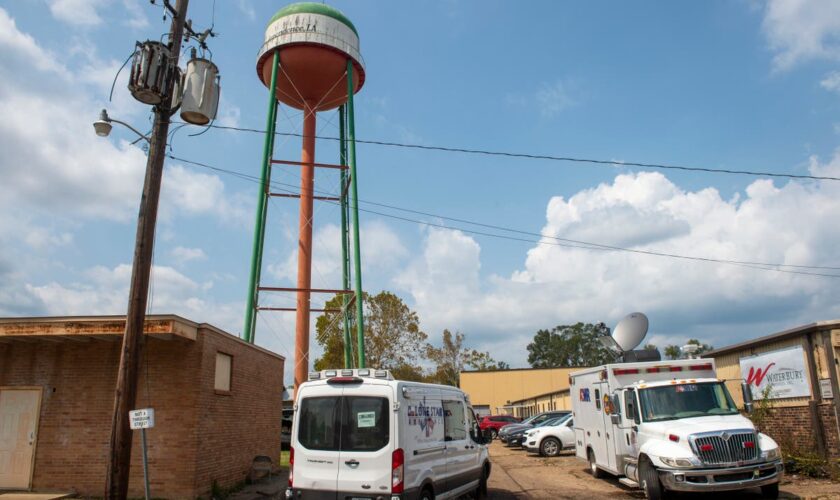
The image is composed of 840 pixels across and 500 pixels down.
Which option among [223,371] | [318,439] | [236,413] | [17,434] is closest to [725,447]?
[318,439]

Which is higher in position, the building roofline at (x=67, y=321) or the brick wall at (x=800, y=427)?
the building roofline at (x=67, y=321)

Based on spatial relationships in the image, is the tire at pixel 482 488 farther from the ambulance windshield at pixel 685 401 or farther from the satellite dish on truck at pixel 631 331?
the satellite dish on truck at pixel 631 331

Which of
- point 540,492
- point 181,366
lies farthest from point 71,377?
point 540,492

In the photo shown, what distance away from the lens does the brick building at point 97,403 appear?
12.7 metres

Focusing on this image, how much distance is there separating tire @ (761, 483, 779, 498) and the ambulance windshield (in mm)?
1467

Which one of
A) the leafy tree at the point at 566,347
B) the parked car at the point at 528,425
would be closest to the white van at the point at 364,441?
the parked car at the point at 528,425

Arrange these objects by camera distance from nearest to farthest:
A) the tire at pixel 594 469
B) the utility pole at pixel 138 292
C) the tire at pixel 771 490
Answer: the utility pole at pixel 138 292
the tire at pixel 771 490
the tire at pixel 594 469

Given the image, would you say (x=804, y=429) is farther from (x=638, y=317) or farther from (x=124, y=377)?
(x=124, y=377)

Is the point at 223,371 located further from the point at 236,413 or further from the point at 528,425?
the point at 528,425

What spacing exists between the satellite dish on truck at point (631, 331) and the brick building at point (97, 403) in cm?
1063

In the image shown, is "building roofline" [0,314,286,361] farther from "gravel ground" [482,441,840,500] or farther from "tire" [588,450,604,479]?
"tire" [588,450,604,479]

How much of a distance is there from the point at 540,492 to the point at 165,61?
11.5 metres

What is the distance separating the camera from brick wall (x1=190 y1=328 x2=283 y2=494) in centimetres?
1329

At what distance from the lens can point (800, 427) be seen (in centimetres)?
1466
